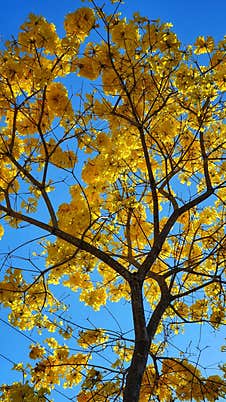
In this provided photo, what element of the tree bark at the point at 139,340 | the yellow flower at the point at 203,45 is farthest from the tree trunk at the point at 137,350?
the yellow flower at the point at 203,45

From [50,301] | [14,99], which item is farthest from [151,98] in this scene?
[50,301]

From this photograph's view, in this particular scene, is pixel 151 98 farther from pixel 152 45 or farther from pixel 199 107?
pixel 152 45

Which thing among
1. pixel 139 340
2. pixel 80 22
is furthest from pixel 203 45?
pixel 139 340

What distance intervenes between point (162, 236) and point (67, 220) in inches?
41.7

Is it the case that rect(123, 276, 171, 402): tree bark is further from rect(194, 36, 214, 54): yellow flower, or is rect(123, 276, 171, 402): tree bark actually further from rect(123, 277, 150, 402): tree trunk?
rect(194, 36, 214, 54): yellow flower

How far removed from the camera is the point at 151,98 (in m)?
4.95

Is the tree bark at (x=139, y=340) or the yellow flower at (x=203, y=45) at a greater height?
the yellow flower at (x=203, y=45)

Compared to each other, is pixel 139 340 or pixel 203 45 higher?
pixel 203 45

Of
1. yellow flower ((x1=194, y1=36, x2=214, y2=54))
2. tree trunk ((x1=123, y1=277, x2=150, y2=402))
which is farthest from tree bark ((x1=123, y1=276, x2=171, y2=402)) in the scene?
yellow flower ((x1=194, y1=36, x2=214, y2=54))

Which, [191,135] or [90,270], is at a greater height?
[191,135]

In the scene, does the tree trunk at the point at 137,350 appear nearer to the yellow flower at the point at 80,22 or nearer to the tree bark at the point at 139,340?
the tree bark at the point at 139,340

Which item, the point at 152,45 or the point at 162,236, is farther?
the point at 162,236

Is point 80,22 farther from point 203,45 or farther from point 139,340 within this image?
point 139,340

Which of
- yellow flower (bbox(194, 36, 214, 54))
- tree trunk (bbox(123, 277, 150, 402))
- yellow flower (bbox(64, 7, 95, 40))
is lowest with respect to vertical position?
tree trunk (bbox(123, 277, 150, 402))
